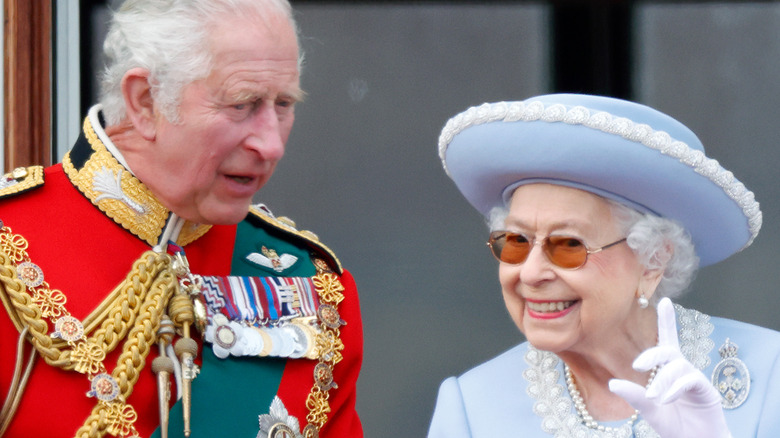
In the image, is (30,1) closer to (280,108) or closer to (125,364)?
(280,108)

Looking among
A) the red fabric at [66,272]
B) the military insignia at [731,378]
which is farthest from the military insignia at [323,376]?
the military insignia at [731,378]

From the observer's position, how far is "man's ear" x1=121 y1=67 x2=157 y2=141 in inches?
105

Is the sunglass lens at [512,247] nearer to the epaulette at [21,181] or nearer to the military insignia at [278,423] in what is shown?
the military insignia at [278,423]

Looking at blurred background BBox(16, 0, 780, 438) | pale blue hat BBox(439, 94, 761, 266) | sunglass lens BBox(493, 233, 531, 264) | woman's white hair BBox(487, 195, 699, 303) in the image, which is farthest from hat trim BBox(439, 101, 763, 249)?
blurred background BBox(16, 0, 780, 438)

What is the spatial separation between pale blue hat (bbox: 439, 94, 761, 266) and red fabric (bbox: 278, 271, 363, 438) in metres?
0.44

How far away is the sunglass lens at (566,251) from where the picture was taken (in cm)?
266

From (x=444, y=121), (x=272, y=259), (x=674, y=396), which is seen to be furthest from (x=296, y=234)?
(x=444, y=121)

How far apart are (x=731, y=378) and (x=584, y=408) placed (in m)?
0.31

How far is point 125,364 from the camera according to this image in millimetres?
2555

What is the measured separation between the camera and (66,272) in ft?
8.55


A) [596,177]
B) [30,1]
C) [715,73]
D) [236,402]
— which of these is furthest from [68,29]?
[715,73]

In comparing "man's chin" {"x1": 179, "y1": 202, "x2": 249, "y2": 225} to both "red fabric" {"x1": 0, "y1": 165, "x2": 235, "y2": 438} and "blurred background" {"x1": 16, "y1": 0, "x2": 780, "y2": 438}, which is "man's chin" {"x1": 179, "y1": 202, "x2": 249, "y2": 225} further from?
"blurred background" {"x1": 16, "y1": 0, "x2": 780, "y2": 438}

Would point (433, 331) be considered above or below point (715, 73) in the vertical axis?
below

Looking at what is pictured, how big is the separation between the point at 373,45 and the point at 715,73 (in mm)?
1231
